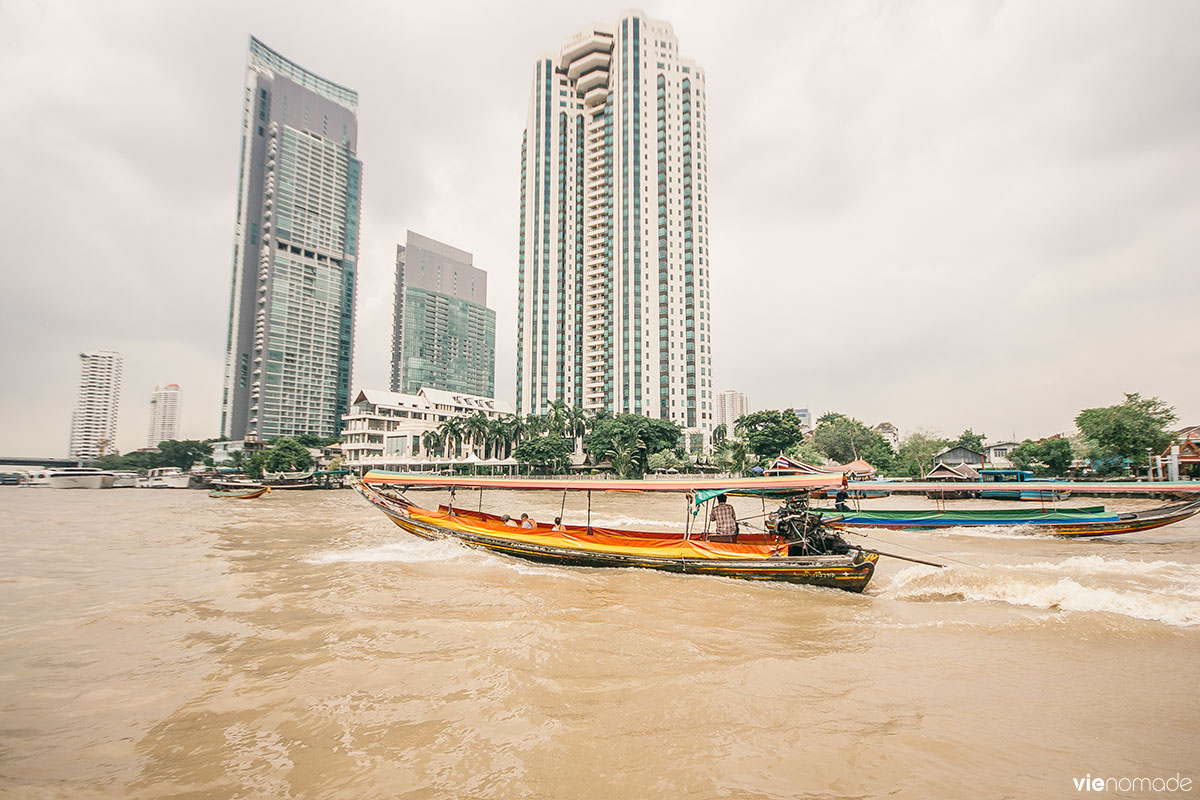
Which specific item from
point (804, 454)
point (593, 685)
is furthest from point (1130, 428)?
point (593, 685)

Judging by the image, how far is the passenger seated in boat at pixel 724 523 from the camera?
38.4 feet

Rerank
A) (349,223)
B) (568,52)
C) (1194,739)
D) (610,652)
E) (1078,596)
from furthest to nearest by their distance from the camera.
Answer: (349,223), (568,52), (1078,596), (610,652), (1194,739)

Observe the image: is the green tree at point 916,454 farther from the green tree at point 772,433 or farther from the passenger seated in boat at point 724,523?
the passenger seated in boat at point 724,523

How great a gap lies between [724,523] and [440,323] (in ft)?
422

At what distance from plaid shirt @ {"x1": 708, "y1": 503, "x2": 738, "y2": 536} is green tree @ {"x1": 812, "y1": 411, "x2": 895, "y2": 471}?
54.0 meters

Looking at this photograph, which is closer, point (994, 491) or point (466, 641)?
point (466, 641)

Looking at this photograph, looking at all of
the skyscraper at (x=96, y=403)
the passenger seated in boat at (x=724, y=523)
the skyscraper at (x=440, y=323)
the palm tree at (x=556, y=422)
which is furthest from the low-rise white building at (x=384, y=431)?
the skyscraper at (x=96, y=403)

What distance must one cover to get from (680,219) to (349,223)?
77.8 m

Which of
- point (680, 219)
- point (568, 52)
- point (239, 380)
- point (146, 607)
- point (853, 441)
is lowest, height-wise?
point (146, 607)

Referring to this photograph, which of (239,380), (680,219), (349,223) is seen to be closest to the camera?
(680,219)

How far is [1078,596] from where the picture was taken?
871 centimetres

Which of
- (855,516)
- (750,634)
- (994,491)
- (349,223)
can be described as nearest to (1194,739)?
(750,634)

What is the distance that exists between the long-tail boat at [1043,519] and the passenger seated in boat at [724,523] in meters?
5.33

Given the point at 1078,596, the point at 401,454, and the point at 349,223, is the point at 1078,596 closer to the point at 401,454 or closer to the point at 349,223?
the point at 401,454
